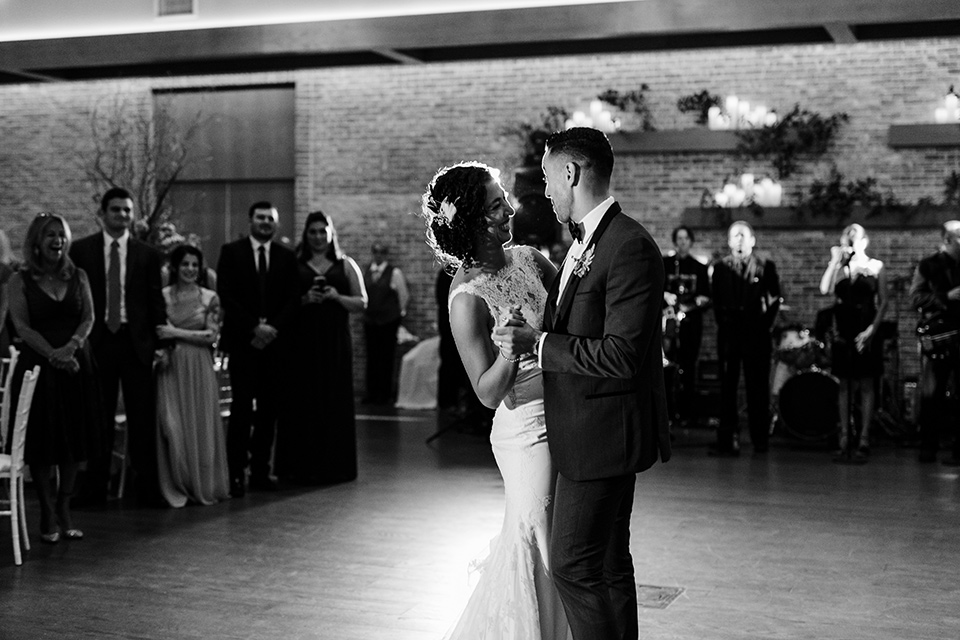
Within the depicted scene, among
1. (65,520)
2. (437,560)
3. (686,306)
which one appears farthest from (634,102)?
(65,520)

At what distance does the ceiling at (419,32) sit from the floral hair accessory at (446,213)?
8.29m

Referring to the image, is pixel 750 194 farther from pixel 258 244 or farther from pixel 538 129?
pixel 258 244

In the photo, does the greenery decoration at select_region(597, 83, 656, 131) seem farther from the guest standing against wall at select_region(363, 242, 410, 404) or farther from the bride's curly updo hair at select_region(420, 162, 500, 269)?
the bride's curly updo hair at select_region(420, 162, 500, 269)

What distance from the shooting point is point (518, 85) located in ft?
42.6

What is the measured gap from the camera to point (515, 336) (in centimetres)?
284

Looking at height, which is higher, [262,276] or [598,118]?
[598,118]

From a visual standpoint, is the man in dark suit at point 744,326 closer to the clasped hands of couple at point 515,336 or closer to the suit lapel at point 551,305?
the suit lapel at point 551,305

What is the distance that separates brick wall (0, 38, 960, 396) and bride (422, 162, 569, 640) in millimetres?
9039

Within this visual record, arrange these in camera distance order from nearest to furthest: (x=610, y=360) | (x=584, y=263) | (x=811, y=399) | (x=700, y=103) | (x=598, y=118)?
(x=610, y=360) → (x=584, y=263) → (x=811, y=399) → (x=700, y=103) → (x=598, y=118)

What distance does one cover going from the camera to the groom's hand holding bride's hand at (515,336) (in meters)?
2.84

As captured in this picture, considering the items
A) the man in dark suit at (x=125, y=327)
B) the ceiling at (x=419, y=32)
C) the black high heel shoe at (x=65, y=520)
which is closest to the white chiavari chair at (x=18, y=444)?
the black high heel shoe at (x=65, y=520)

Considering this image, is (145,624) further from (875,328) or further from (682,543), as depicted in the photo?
(875,328)

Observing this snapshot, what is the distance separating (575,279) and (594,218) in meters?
0.16

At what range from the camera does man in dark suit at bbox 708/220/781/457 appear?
917cm
